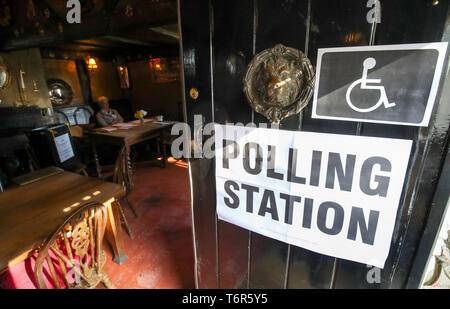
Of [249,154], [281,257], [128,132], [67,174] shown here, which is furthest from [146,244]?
[128,132]

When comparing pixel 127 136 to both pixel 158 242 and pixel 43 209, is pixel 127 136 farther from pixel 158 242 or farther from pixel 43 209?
pixel 43 209

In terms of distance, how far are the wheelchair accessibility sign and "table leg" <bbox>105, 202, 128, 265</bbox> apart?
6.20 ft

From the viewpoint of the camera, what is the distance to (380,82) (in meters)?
0.69

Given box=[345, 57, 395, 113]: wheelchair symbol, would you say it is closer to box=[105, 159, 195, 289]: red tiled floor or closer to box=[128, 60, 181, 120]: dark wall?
box=[105, 159, 195, 289]: red tiled floor

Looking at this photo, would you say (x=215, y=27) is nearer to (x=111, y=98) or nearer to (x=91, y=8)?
(x=91, y=8)

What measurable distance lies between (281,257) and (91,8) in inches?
148

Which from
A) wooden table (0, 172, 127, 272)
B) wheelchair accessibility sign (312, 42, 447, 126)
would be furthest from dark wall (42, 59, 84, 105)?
wheelchair accessibility sign (312, 42, 447, 126)

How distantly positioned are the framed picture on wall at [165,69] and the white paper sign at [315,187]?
6551 mm

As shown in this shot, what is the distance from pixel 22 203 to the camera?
5.46ft

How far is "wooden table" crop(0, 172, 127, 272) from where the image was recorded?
124 centimetres

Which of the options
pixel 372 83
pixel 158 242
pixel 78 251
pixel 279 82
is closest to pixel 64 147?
pixel 158 242

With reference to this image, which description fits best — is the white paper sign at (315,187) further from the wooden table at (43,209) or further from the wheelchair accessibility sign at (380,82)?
the wooden table at (43,209)

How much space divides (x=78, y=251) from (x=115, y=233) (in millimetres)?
767

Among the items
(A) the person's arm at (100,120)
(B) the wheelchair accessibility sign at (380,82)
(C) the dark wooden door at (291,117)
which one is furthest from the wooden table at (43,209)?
(A) the person's arm at (100,120)
